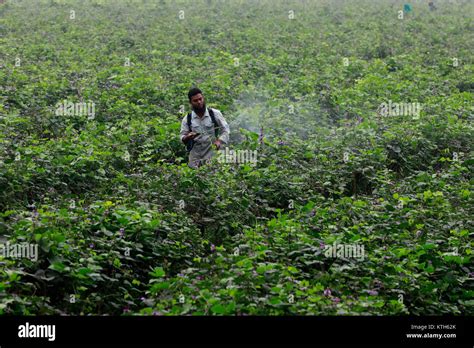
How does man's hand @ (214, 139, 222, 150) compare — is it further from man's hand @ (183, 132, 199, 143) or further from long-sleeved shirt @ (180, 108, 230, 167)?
man's hand @ (183, 132, 199, 143)

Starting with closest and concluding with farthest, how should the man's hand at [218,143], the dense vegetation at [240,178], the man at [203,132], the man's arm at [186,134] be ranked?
the dense vegetation at [240,178] → the man's hand at [218,143] → the man's arm at [186,134] → the man at [203,132]

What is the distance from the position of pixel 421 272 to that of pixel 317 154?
4.70 meters

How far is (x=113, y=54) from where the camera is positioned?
19.3 metres

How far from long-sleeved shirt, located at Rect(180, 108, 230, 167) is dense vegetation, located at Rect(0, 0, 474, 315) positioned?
34 cm

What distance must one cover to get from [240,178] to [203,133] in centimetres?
102

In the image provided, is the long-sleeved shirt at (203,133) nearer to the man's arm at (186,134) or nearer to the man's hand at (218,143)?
the man's arm at (186,134)

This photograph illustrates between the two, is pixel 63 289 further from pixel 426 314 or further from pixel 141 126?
pixel 141 126

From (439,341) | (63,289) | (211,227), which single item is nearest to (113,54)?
(211,227)

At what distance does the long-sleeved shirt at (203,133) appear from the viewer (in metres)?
10.8

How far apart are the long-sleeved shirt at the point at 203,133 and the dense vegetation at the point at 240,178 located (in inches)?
13.5

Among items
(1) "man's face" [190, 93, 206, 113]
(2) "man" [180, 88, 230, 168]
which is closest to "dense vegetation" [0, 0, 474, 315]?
(2) "man" [180, 88, 230, 168]

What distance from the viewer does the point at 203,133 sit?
10812 millimetres

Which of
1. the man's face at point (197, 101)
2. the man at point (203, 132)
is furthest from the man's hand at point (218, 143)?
the man's face at point (197, 101)

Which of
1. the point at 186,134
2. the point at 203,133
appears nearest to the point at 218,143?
the point at 203,133
